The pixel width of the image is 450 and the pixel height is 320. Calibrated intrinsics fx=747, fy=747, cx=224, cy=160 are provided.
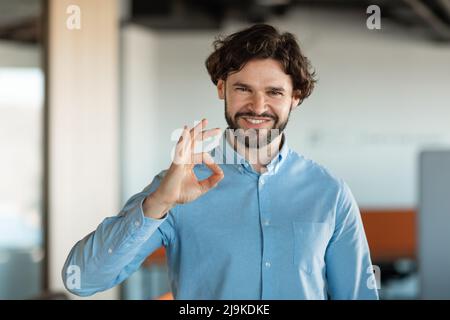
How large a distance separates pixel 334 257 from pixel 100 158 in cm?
261

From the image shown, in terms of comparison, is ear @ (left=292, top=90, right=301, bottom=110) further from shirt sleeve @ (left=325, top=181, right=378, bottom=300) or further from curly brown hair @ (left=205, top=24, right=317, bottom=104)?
shirt sleeve @ (left=325, top=181, right=378, bottom=300)

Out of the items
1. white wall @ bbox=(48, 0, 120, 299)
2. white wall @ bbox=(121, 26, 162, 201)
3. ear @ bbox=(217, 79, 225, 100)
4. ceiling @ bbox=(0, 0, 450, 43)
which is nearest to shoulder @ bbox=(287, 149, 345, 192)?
ear @ bbox=(217, 79, 225, 100)

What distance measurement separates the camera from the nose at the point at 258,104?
2.56 ft

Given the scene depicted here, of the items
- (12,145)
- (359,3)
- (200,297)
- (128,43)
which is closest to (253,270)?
(200,297)

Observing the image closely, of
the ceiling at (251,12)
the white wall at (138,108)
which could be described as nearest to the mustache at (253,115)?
the ceiling at (251,12)

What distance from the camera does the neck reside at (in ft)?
2.74

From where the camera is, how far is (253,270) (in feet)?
2.65

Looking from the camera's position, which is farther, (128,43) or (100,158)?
(128,43)

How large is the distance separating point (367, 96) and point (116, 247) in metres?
5.53

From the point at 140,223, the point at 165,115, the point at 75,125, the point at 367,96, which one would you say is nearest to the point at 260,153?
the point at 140,223

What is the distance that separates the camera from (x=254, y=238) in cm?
81

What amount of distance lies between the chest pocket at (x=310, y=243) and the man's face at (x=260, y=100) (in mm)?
106

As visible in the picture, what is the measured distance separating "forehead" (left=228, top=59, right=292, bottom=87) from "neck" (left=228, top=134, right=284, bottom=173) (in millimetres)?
71
